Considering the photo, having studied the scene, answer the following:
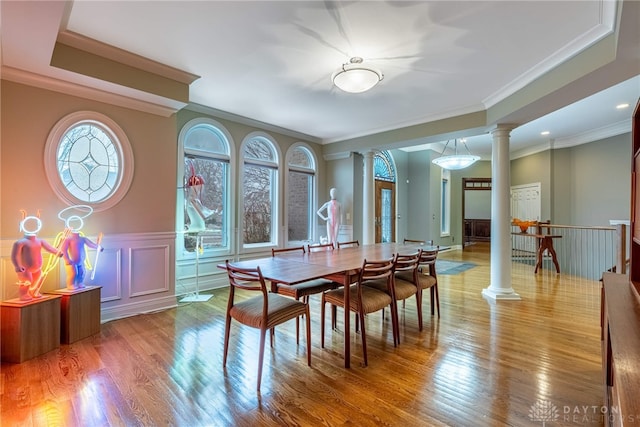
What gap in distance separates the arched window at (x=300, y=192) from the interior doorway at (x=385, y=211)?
205 centimetres

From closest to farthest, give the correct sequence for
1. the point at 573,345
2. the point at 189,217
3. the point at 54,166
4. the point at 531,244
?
the point at 573,345
the point at 54,166
the point at 189,217
the point at 531,244

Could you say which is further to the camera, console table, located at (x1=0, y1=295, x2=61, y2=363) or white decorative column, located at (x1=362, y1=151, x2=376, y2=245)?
white decorative column, located at (x1=362, y1=151, x2=376, y2=245)

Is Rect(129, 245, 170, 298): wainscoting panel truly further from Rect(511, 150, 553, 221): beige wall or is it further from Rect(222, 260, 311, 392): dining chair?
Rect(511, 150, 553, 221): beige wall

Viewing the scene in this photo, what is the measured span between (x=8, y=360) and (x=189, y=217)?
2204 millimetres

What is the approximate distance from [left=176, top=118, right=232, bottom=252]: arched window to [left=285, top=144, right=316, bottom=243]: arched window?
1.30 meters

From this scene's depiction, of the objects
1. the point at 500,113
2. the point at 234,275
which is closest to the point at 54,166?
the point at 234,275

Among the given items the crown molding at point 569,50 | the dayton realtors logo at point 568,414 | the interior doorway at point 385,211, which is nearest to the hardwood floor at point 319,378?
the dayton realtors logo at point 568,414

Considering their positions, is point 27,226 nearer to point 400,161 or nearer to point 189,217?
point 189,217

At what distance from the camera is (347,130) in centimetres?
561

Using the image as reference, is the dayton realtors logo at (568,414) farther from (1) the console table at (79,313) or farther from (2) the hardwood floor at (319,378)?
(1) the console table at (79,313)

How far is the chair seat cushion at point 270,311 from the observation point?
211 centimetres

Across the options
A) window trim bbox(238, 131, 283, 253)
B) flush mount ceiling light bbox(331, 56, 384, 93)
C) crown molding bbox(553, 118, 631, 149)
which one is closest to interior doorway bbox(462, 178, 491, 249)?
crown molding bbox(553, 118, 631, 149)

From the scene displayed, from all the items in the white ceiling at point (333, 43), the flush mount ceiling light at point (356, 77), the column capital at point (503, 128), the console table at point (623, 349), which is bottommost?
the console table at point (623, 349)

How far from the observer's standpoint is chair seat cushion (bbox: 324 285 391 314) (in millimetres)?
2439
